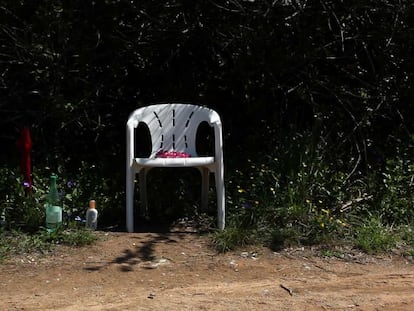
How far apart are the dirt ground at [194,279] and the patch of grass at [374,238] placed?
0.33 ft

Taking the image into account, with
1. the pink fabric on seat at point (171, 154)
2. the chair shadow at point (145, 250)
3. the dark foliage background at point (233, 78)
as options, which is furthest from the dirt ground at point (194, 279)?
the dark foliage background at point (233, 78)

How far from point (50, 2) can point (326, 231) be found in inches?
119

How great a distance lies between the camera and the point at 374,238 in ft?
19.7

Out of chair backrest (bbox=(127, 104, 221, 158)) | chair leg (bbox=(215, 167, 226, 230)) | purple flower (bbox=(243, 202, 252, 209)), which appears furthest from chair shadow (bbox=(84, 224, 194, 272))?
chair backrest (bbox=(127, 104, 221, 158))

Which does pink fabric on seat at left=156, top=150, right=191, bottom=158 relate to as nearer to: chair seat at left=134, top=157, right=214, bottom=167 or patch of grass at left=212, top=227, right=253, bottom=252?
chair seat at left=134, top=157, right=214, bottom=167

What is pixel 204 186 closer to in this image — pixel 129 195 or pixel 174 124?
pixel 174 124

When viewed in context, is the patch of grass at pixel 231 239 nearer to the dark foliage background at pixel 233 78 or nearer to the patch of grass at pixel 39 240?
the dark foliage background at pixel 233 78

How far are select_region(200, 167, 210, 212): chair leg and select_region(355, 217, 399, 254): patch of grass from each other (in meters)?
1.30

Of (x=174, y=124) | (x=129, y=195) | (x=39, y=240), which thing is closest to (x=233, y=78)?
(x=174, y=124)

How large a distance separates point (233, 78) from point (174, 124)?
1.00 meters

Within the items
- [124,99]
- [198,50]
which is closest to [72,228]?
[124,99]

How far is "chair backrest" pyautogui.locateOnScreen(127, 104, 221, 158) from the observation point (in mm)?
6594

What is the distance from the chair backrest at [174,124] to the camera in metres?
6.59

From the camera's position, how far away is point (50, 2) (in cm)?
677
